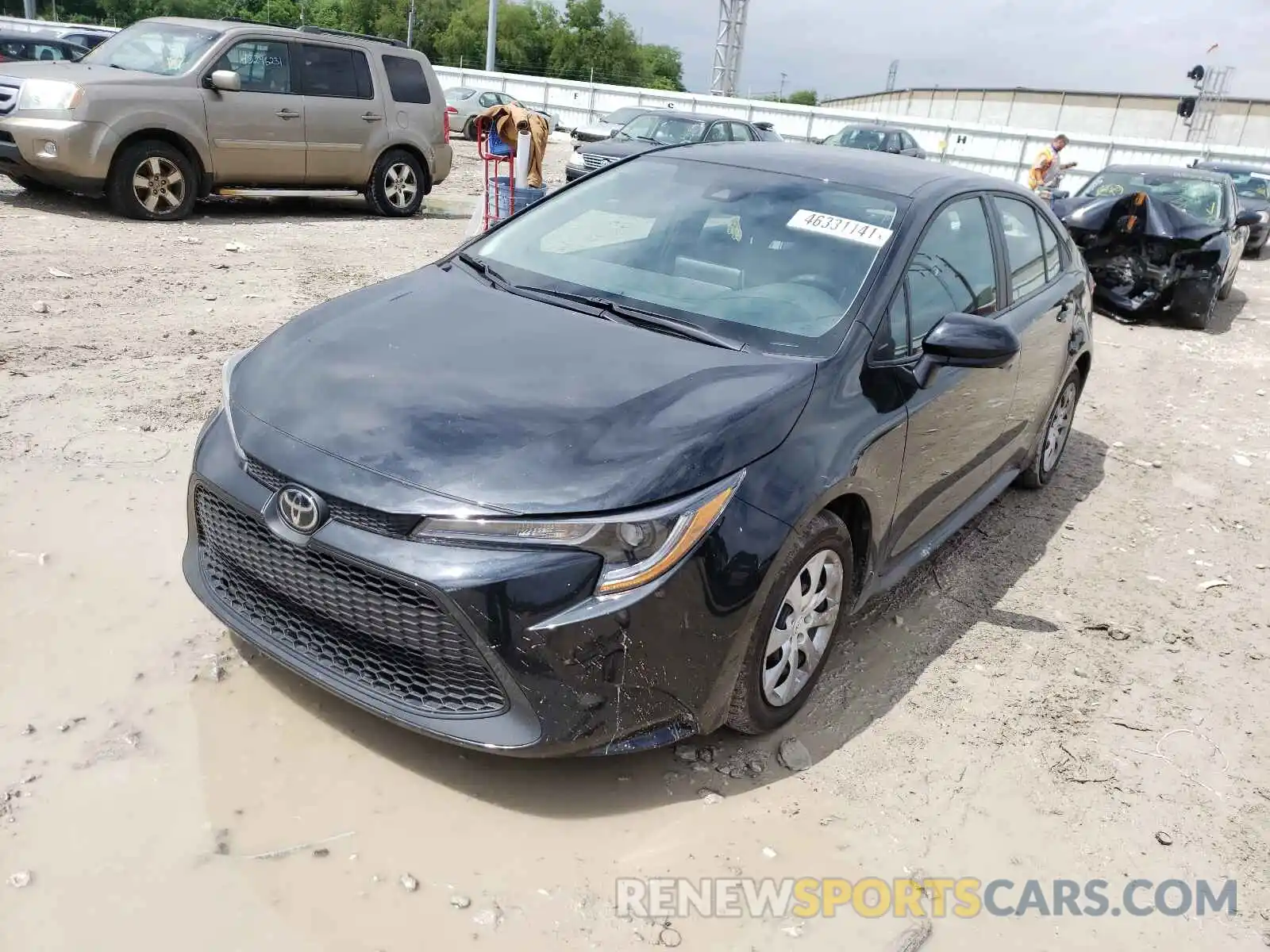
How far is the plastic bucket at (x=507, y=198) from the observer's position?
8.93m

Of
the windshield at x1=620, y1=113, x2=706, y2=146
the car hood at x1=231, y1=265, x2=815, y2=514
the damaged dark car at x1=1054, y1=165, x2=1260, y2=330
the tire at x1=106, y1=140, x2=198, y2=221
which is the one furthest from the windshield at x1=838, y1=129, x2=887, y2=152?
the car hood at x1=231, y1=265, x2=815, y2=514

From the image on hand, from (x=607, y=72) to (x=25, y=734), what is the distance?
276 ft

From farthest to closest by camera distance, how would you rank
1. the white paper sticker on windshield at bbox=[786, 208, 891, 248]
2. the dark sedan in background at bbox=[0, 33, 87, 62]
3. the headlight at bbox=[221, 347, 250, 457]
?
the dark sedan in background at bbox=[0, 33, 87, 62]
the white paper sticker on windshield at bbox=[786, 208, 891, 248]
the headlight at bbox=[221, 347, 250, 457]

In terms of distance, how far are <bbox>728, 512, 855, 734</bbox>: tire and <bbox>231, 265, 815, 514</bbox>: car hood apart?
35 centimetres

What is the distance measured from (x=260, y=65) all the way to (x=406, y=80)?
1.79 meters

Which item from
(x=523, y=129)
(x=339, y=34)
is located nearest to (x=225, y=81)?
(x=339, y=34)

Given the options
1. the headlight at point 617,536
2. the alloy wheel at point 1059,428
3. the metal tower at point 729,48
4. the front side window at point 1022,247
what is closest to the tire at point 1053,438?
the alloy wheel at point 1059,428

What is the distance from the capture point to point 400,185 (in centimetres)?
1184

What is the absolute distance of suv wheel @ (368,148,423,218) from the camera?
11633 mm

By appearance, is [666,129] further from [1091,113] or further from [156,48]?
[1091,113]

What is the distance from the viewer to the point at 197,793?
106 inches

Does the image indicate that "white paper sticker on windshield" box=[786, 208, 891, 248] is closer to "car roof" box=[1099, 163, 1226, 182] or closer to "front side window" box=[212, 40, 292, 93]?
"front side window" box=[212, 40, 292, 93]

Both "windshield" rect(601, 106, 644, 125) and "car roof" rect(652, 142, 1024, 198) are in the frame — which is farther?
"windshield" rect(601, 106, 644, 125)

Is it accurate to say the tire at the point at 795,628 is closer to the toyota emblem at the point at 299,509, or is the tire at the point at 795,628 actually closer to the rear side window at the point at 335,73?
the toyota emblem at the point at 299,509
